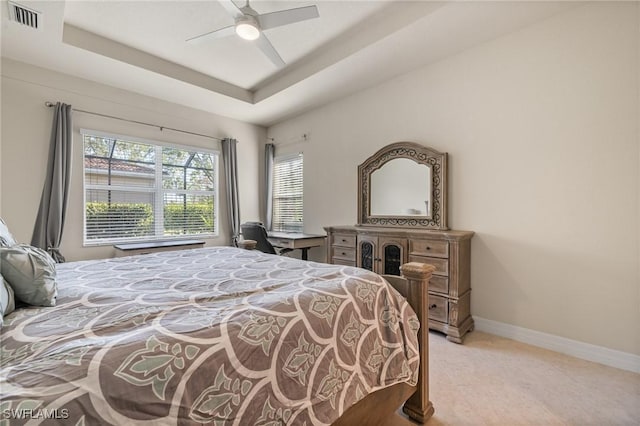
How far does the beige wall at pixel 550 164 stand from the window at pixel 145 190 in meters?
3.13

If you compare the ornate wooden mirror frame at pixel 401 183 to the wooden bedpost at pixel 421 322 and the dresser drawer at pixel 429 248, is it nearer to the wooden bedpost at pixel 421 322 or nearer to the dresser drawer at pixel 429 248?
the dresser drawer at pixel 429 248

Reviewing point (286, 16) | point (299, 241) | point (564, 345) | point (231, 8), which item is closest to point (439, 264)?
point (564, 345)

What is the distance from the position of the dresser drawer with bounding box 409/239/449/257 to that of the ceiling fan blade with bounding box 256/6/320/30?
2111 millimetres

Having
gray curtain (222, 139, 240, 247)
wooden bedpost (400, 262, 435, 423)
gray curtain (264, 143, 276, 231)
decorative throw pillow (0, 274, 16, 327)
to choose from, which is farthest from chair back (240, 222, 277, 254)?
decorative throw pillow (0, 274, 16, 327)

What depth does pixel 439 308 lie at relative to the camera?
2.56 m

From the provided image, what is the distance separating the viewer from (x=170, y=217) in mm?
3996

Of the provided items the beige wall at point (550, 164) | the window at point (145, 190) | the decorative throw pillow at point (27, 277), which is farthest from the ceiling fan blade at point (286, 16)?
the window at point (145, 190)

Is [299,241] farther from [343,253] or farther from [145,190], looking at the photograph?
[145,190]

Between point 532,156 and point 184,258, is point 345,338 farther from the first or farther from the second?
point 532,156

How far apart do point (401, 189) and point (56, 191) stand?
377cm

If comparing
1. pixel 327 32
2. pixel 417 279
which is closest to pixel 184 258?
pixel 417 279

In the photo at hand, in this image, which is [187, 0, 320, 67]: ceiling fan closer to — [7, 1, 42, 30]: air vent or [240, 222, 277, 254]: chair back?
[7, 1, 42, 30]: air vent

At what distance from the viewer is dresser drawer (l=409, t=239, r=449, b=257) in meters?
2.54

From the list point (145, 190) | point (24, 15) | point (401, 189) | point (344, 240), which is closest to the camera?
point (24, 15)
